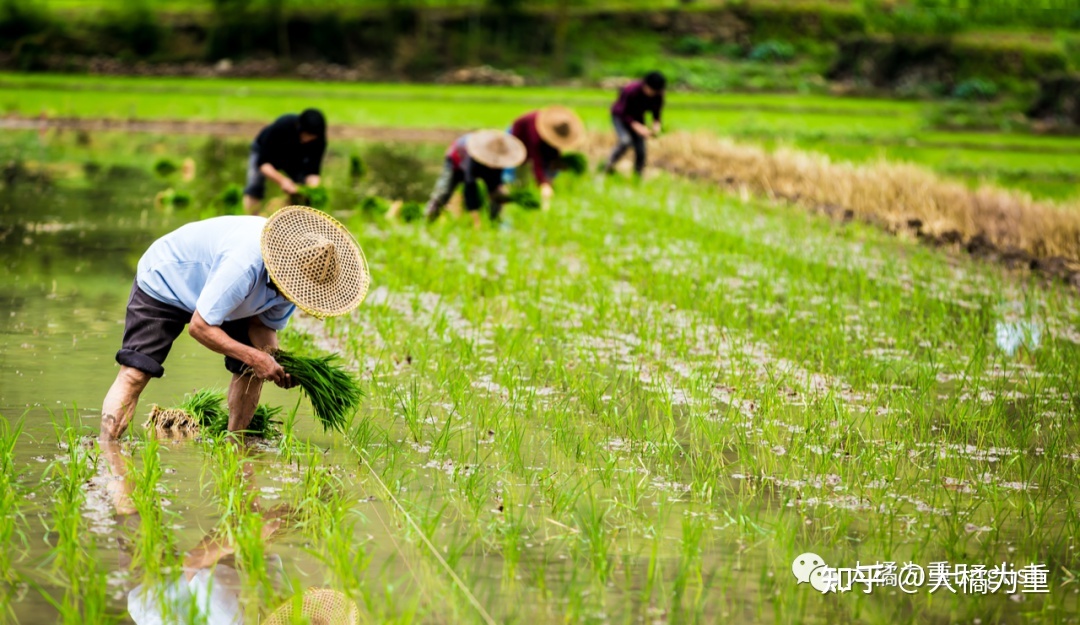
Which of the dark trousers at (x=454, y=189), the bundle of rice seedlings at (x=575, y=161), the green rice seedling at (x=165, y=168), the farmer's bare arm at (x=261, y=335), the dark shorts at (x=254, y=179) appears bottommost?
the green rice seedling at (x=165, y=168)

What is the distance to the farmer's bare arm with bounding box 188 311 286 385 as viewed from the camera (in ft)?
14.3

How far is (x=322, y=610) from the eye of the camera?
11.1 ft

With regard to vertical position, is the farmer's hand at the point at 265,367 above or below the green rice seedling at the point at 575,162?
above

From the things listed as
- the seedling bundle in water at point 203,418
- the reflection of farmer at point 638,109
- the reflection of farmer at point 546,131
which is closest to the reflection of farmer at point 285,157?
the reflection of farmer at point 546,131

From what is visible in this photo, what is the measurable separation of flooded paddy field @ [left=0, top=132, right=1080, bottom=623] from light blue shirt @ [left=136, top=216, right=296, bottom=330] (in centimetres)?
48

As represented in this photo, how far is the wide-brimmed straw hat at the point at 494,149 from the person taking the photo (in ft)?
33.7

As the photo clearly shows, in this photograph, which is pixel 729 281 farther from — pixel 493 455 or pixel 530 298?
pixel 493 455

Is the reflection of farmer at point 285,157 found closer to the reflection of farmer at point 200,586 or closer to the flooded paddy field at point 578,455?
the flooded paddy field at point 578,455

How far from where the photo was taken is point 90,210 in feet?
40.0

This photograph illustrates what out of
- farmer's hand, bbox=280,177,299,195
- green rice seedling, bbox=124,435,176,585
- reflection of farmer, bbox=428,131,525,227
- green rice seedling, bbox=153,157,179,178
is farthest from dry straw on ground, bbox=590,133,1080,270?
green rice seedling, bbox=124,435,176,585

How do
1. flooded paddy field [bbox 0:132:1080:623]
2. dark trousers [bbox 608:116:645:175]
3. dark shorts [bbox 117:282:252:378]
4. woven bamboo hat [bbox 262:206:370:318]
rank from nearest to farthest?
1. flooded paddy field [bbox 0:132:1080:623]
2. woven bamboo hat [bbox 262:206:370:318]
3. dark shorts [bbox 117:282:252:378]
4. dark trousers [bbox 608:116:645:175]

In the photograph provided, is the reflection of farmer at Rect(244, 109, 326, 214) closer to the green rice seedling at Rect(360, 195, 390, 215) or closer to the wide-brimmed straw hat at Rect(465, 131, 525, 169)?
the wide-brimmed straw hat at Rect(465, 131, 525, 169)

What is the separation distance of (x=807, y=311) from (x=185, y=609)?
5.37 metres

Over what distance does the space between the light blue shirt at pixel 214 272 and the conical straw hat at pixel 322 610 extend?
1211 millimetres
